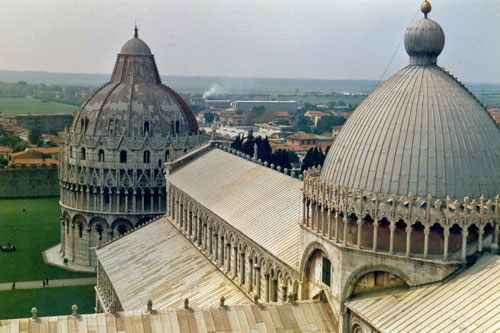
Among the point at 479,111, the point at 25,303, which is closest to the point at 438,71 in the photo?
the point at 479,111

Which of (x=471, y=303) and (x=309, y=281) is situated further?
(x=309, y=281)

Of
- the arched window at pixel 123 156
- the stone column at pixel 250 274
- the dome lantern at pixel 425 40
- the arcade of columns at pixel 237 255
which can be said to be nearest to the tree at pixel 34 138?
the arched window at pixel 123 156

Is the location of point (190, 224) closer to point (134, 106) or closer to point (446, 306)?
point (134, 106)

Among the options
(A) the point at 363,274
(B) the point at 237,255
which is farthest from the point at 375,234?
(B) the point at 237,255

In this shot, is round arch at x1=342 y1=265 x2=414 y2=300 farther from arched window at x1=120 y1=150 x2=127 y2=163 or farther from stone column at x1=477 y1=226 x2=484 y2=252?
arched window at x1=120 y1=150 x2=127 y2=163

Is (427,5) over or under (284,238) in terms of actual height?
over

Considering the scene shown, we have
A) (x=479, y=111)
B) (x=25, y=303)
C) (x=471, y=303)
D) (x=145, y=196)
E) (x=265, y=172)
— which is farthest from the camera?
(x=145, y=196)

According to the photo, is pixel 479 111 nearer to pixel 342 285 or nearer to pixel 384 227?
pixel 384 227
